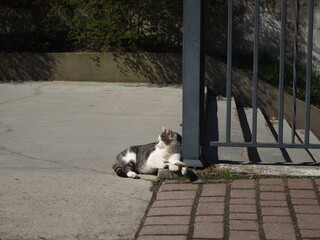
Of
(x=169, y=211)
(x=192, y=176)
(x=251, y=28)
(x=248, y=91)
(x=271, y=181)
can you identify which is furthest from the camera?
(x=251, y=28)

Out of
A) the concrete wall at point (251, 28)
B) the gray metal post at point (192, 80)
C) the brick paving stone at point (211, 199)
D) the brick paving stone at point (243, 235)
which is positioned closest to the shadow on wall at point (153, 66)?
the concrete wall at point (251, 28)

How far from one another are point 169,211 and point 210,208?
0.29 metres

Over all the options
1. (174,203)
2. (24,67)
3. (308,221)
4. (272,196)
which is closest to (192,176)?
(174,203)

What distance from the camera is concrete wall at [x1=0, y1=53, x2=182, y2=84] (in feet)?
36.0

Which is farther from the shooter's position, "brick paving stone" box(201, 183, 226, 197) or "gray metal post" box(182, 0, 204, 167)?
"gray metal post" box(182, 0, 204, 167)

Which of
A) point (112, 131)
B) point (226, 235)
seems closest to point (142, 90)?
point (112, 131)

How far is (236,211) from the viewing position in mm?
4363

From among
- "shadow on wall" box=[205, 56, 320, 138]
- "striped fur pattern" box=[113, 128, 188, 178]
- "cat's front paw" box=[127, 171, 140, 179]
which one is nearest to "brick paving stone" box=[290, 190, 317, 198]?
"striped fur pattern" box=[113, 128, 188, 178]

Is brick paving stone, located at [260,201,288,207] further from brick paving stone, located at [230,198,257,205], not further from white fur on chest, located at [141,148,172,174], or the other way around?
white fur on chest, located at [141,148,172,174]

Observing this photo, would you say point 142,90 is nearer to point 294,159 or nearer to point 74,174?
point 294,159

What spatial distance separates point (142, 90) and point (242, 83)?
162cm

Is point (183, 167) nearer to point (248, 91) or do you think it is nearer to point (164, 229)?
point (164, 229)

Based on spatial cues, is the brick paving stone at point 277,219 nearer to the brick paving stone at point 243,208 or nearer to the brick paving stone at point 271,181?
the brick paving stone at point 243,208

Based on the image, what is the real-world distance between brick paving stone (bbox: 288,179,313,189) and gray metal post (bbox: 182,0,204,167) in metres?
0.77
